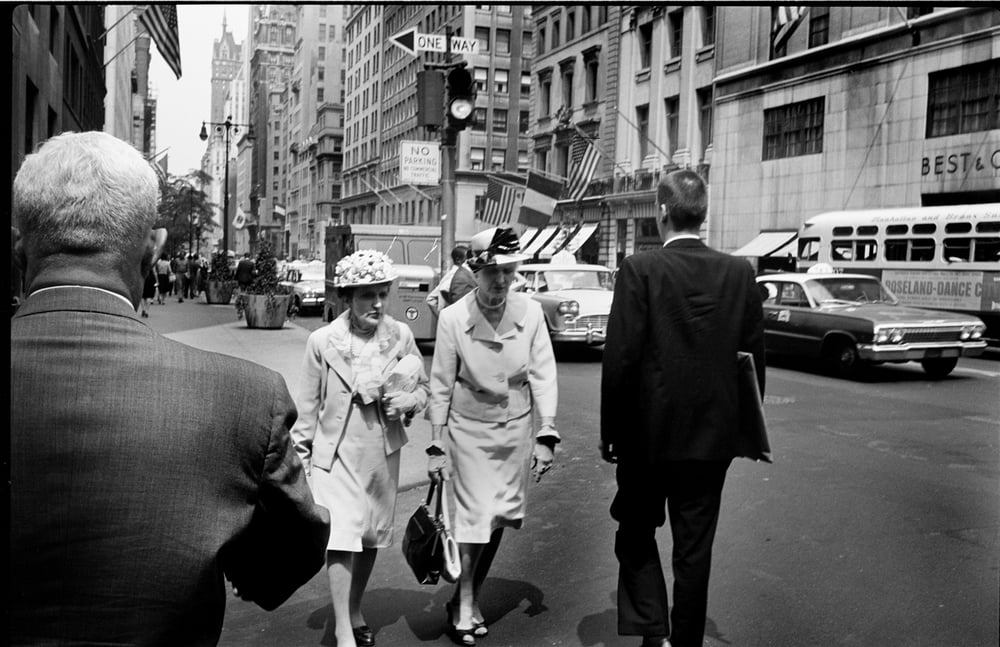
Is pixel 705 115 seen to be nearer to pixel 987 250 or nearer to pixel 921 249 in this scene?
pixel 921 249

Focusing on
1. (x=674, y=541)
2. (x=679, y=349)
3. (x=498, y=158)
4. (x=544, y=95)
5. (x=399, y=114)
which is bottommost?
(x=674, y=541)

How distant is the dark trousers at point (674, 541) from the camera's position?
3.87 metres

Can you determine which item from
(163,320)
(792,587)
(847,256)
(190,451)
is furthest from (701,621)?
(163,320)

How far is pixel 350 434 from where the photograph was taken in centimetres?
446

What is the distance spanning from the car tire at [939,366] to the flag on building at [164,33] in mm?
12174

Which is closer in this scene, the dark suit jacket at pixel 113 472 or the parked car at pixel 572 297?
the dark suit jacket at pixel 113 472

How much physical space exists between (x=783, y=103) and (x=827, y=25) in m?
2.55

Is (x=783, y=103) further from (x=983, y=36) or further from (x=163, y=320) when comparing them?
(x=163, y=320)

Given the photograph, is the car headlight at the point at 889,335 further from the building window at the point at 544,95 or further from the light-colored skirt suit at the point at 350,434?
the building window at the point at 544,95

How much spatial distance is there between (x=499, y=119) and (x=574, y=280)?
2140 inches

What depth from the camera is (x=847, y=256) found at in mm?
20484

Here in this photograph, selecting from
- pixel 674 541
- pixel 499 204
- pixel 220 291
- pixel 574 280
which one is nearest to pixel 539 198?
pixel 499 204

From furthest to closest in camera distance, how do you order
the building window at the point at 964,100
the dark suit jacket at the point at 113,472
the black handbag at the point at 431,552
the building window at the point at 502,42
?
the building window at the point at 502,42 < the building window at the point at 964,100 < the black handbag at the point at 431,552 < the dark suit jacket at the point at 113,472

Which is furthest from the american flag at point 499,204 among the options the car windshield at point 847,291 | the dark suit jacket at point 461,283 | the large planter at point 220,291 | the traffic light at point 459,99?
the large planter at point 220,291
